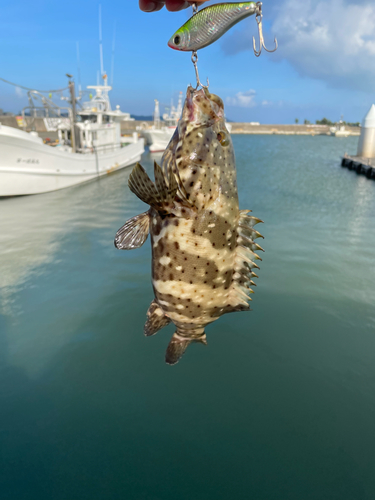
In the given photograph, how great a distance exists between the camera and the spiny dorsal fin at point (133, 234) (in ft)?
9.50

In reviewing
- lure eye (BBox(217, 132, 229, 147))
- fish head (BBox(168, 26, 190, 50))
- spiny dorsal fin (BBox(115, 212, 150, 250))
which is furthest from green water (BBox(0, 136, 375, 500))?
fish head (BBox(168, 26, 190, 50))

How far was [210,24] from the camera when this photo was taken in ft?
8.43

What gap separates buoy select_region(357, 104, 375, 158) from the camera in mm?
36000

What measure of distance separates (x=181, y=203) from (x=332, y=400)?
4772 mm

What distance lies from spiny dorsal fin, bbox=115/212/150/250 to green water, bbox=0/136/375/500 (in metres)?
3.43

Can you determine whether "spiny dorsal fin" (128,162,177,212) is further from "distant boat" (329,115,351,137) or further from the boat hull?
"distant boat" (329,115,351,137)

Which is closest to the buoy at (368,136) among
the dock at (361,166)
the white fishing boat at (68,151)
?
the dock at (361,166)

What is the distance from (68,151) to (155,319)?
1038 inches

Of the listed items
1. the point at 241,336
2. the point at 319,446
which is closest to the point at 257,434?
the point at 319,446

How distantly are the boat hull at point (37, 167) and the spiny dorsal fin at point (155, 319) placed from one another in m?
19.9

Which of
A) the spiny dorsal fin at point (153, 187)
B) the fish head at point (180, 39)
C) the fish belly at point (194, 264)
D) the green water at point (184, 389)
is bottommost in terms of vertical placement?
the green water at point (184, 389)

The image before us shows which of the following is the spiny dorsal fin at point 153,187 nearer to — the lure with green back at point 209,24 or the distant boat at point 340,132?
the lure with green back at point 209,24

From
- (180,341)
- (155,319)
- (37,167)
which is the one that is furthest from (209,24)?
(37,167)

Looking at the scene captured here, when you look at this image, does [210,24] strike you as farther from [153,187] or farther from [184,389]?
[184,389]
